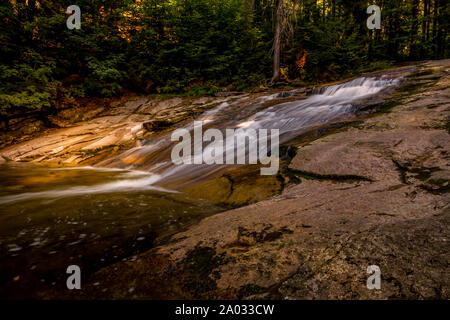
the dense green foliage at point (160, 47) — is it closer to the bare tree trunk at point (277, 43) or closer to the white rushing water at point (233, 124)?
the bare tree trunk at point (277, 43)

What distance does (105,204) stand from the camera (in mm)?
2980

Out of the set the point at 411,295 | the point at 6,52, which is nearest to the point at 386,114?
the point at 411,295

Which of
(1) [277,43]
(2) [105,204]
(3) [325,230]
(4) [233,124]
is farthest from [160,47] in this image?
(3) [325,230]

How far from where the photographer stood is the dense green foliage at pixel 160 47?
33.0ft

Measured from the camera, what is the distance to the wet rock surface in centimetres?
109

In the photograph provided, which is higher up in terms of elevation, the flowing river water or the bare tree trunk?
the bare tree trunk

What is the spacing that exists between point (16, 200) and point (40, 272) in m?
2.39

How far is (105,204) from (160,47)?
12114 millimetres

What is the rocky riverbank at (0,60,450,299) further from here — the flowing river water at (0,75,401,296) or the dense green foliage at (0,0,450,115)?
the dense green foliage at (0,0,450,115)

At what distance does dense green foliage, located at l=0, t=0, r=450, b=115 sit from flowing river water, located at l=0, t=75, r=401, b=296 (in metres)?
5.74

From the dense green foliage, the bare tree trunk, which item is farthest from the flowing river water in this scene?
the dense green foliage

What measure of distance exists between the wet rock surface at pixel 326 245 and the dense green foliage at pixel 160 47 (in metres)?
9.60

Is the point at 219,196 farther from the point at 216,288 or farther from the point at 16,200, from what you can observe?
the point at 16,200

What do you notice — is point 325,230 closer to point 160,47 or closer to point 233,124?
point 233,124
